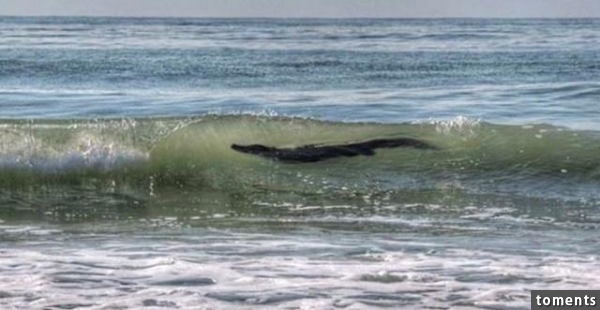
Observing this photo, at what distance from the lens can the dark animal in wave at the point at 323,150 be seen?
15438mm

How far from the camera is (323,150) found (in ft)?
51.6

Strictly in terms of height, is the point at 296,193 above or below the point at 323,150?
below

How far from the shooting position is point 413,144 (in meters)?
16.2

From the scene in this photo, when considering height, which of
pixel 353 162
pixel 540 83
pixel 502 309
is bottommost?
pixel 502 309

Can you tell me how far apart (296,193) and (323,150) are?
7.61ft

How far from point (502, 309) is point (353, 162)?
762 cm

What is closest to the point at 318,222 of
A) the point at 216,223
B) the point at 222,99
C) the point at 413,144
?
the point at 216,223

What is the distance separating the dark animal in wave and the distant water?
0.63 feet

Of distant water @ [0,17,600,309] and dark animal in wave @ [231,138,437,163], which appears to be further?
dark animal in wave @ [231,138,437,163]

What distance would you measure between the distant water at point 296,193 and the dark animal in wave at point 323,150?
0.19 m

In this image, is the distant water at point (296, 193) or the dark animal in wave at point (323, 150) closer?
the distant water at point (296, 193)

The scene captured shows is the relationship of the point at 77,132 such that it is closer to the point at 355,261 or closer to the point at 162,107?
the point at 162,107

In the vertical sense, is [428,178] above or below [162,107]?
below

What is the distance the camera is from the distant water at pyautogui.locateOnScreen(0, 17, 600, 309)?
8.28 metres
